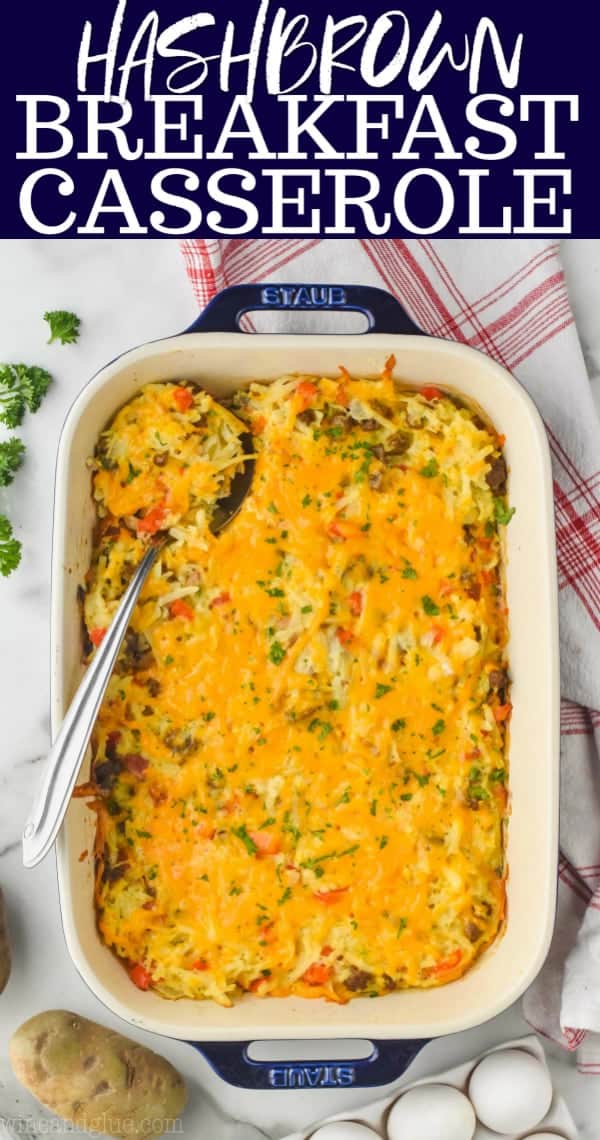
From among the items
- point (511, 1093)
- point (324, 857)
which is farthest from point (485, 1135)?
point (324, 857)

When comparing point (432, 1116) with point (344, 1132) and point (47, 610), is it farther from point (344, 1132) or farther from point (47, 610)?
point (47, 610)

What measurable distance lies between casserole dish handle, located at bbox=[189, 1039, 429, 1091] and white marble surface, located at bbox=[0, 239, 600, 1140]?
0.56 m

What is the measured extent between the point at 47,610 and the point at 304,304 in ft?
4.46

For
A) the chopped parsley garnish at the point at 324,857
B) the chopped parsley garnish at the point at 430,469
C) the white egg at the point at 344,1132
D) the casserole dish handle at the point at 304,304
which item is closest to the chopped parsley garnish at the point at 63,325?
the casserole dish handle at the point at 304,304

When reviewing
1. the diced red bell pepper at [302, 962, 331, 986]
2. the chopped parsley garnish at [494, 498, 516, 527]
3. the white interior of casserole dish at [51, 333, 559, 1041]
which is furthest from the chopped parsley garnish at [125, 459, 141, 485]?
the diced red bell pepper at [302, 962, 331, 986]

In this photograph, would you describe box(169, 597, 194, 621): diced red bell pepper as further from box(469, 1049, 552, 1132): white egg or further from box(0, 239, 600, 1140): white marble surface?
box(469, 1049, 552, 1132): white egg

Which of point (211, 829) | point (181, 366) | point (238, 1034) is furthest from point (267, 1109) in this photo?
point (181, 366)

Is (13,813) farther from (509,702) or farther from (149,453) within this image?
(509,702)

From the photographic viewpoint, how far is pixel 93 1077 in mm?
3490

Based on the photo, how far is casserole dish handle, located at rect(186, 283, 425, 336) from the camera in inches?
120

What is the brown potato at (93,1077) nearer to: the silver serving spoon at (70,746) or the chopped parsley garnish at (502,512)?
the silver serving spoon at (70,746)

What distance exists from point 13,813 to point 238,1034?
1118mm

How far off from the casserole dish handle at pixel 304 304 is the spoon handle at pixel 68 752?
0.92m

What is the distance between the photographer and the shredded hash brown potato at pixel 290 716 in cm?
316
